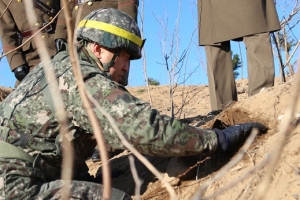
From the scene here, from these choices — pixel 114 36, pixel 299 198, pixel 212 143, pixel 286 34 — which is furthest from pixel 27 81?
pixel 286 34

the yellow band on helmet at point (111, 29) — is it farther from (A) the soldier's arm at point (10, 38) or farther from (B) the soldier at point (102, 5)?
(A) the soldier's arm at point (10, 38)

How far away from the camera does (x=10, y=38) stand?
399cm

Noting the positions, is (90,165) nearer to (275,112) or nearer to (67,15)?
(275,112)

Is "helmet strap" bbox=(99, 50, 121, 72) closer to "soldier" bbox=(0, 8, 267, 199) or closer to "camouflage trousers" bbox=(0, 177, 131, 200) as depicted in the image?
"soldier" bbox=(0, 8, 267, 199)

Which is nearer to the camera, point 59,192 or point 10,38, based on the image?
point 59,192

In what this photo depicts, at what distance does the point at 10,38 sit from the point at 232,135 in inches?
97.1

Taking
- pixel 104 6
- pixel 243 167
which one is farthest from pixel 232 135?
Answer: pixel 104 6

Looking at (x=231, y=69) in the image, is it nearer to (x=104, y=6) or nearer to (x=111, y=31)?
(x=104, y=6)

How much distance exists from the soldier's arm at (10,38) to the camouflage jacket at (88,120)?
6.07 feet

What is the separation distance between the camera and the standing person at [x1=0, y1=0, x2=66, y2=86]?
3.95 m

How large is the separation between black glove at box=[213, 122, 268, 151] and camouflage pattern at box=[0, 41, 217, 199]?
0.15m

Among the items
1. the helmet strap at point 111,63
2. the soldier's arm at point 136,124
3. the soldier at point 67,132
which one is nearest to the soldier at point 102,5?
the helmet strap at point 111,63

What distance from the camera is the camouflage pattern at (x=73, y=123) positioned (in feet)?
6.44

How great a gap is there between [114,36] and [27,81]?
53cm
